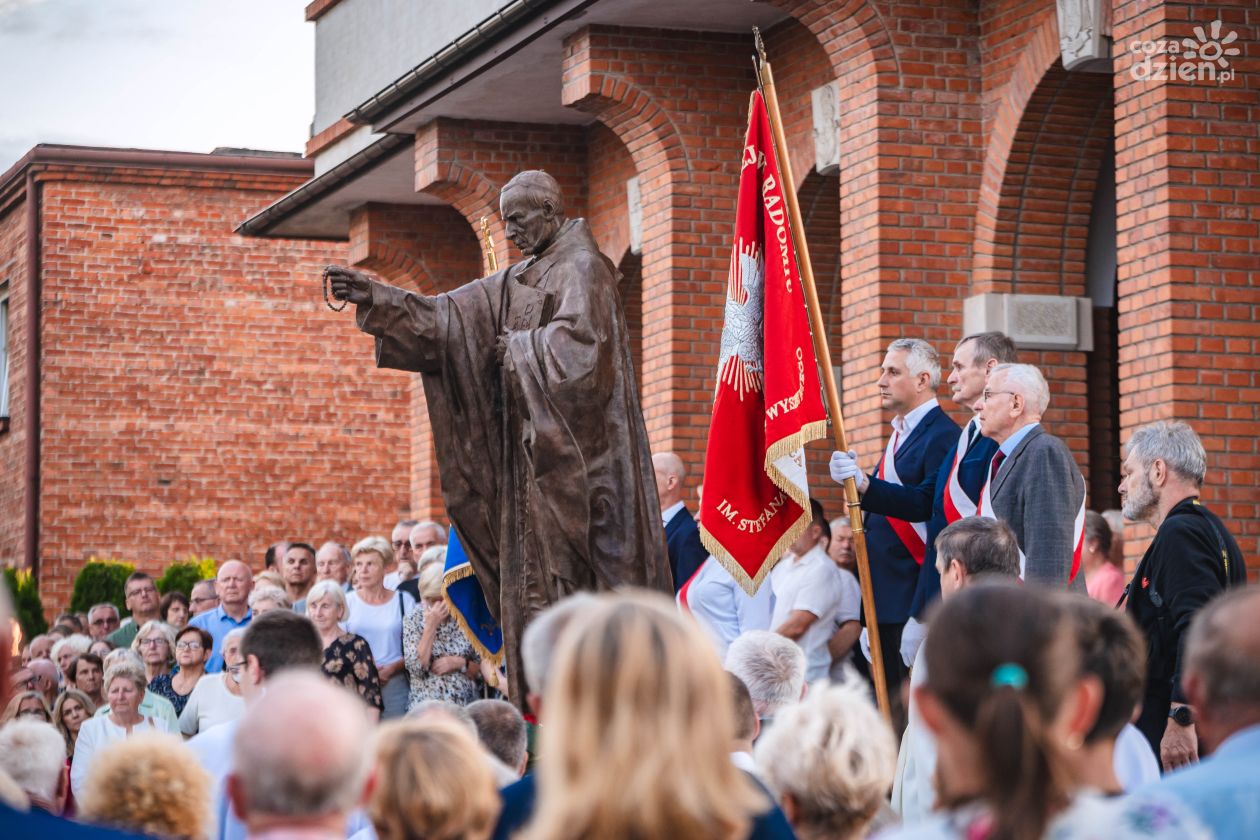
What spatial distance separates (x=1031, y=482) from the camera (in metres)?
7.41

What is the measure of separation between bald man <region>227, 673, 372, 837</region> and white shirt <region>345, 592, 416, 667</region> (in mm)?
7675

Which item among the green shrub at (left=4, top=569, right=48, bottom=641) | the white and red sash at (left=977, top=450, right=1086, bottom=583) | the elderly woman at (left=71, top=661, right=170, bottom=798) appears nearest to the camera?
the white and red sash at (left=977, top=450, right=1086, bottom=583)

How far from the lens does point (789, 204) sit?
8695 mm

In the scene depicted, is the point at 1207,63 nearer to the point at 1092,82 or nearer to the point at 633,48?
the point at 1092,82

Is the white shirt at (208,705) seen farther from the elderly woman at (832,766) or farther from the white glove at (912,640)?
the elderly woman at (832,766)

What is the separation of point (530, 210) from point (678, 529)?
3.14 m

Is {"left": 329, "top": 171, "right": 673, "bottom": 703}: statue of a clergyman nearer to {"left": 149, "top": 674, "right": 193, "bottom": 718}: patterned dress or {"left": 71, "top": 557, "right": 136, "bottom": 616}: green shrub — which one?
{"left": 149, "top": 674, "right": 193, "bottom": 718}: patterned dress

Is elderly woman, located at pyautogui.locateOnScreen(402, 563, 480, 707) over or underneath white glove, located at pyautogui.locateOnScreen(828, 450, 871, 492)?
underneath

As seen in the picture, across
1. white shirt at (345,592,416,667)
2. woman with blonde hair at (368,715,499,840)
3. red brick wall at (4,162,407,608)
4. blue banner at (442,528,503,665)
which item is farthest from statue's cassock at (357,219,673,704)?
red brick wall at (4,162,407,608)

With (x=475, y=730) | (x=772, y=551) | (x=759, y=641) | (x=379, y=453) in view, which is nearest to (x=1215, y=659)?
(x=475, y=730)

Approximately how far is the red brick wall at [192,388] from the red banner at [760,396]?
58.1 ft

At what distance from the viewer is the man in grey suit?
289 inches

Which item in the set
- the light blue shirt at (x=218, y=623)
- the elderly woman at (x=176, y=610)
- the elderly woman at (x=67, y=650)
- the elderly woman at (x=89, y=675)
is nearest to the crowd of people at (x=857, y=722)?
the elderly woman at (x=89, y=675)

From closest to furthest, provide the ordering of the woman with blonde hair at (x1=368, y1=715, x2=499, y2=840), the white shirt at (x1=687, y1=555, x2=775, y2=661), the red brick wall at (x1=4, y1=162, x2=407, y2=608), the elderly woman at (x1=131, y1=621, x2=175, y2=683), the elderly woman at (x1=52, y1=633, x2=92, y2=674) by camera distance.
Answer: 1. the woman with blonde hair at (x1=368, y1=715, x2=499, y2=840)
2. the white shirt at (x1=687, y1=555, x2=775, y2=661)
3. the elderly woman at (x1=131, y1=621, x2=175, y2=683)
4. the elderly woman at (x1=52, y1=633, x2=92, y2=674)
5. the red brick wall at (x1=4, y1=162, x2=407, y2=608)
